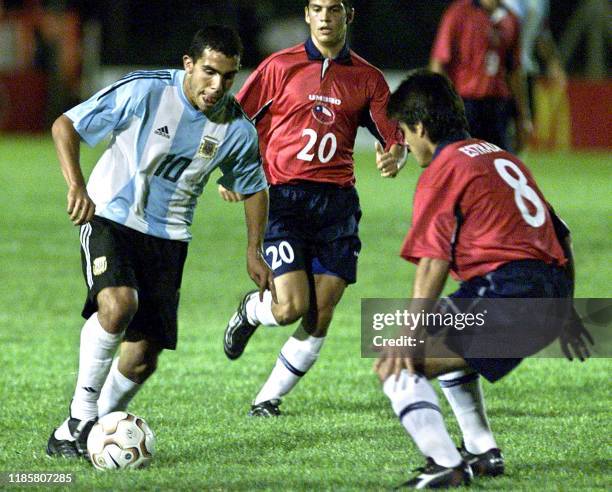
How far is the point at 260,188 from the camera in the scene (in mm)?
6262

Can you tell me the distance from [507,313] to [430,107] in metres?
0.85

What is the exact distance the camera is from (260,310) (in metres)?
7.16

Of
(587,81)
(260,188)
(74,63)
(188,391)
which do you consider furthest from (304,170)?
(74,63)

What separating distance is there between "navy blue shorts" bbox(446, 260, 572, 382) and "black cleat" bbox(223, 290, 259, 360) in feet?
8.00

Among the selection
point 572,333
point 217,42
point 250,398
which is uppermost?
point 217,42

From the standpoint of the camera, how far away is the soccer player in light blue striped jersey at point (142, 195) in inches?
224

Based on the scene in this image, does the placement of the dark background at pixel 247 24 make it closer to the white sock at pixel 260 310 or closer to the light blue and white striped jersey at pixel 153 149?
the white sock at pixel 260 310

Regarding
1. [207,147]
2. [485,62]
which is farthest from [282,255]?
[485,62]

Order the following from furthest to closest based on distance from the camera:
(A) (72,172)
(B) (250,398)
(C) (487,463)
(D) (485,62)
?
(D) (485,62)
(B) (250,398)
(A) (72,172)
(C) (487,463)

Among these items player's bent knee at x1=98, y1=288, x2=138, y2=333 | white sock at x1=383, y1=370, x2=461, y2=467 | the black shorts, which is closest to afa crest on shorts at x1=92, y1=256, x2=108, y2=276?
the black shorts

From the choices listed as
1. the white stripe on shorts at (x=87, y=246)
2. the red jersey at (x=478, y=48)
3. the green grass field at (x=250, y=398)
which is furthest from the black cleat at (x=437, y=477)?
the red jersey at (x=478, y=48)

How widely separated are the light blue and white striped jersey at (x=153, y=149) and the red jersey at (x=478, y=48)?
5.58m

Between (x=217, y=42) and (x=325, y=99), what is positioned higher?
(x=217, y=42)

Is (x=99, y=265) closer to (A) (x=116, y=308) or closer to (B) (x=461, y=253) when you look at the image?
(A) (x=116, y=308)
